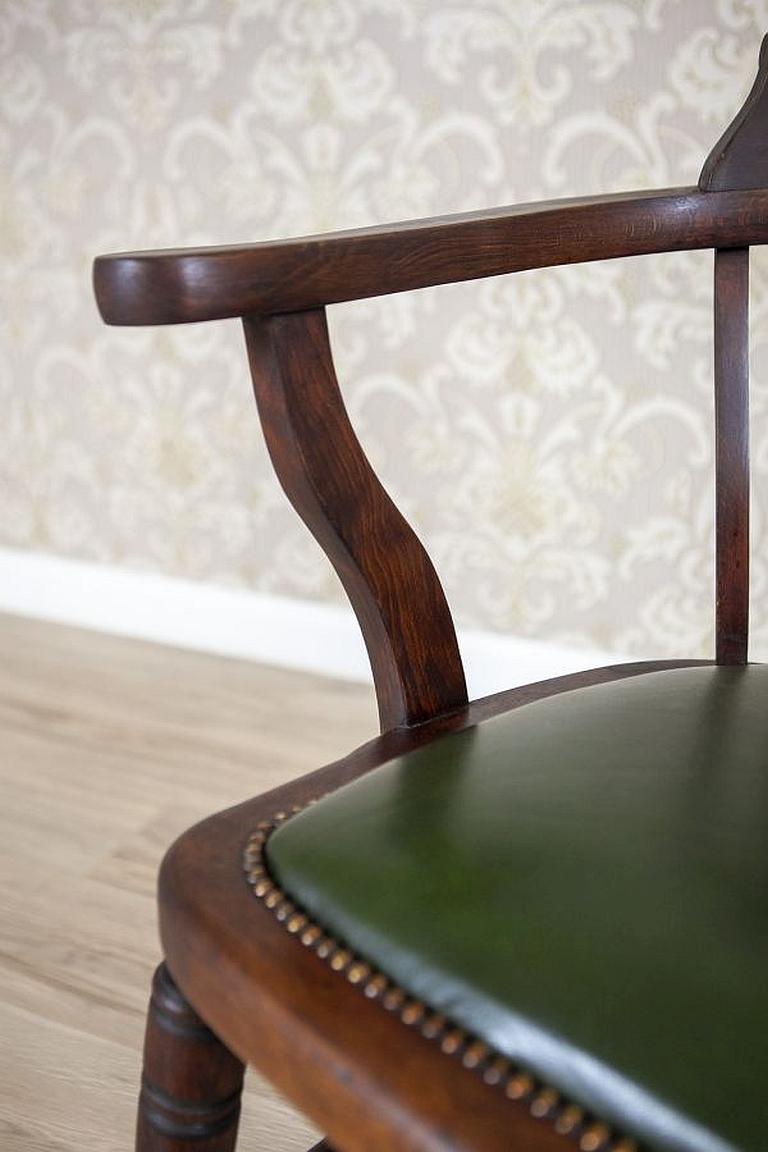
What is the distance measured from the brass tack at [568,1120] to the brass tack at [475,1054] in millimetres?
34

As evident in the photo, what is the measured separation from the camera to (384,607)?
2.15ft

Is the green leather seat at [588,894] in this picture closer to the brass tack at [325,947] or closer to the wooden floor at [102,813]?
the brass tack at [325,947]

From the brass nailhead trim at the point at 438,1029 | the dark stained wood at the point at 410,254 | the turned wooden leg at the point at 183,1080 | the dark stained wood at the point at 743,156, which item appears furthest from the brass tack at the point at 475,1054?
the dark stained wood at the point at 743,156

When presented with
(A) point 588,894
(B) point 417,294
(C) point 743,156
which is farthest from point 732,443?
(B) point 417,294

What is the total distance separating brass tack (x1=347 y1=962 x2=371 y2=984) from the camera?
48cm

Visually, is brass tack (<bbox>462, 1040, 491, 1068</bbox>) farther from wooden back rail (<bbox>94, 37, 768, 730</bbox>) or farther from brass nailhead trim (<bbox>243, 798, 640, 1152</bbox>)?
wooden back rail (<bbox>94, 37, 768, 730</bbox>)

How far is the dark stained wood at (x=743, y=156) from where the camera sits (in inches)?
29.4

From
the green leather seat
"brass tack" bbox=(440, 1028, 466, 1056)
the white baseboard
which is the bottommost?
the white baseboard

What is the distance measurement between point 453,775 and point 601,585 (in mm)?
1100

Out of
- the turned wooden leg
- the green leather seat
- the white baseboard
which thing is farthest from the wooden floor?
the green leather seat

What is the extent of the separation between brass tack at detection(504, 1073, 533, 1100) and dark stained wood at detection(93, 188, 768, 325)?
1.10 ft

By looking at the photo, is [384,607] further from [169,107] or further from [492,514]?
[169,107]

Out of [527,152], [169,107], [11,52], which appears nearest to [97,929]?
[527,152]

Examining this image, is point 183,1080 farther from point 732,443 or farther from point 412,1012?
point 732,443
